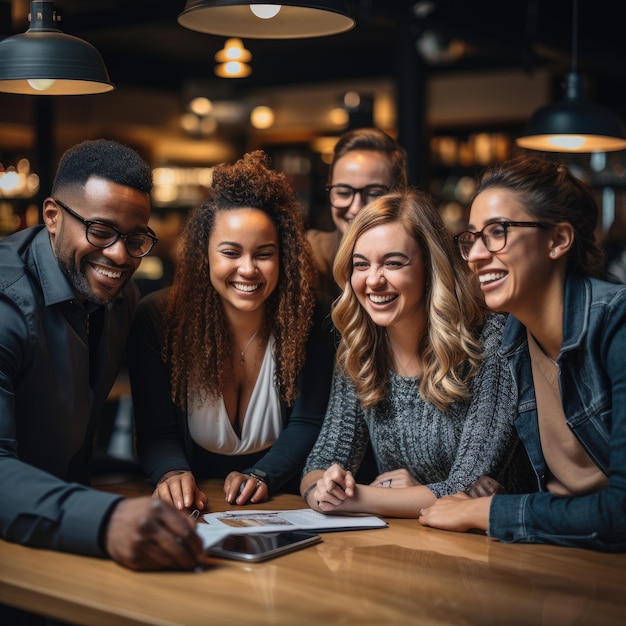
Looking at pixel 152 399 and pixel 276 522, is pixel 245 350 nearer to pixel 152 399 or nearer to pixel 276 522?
pixel 152 399

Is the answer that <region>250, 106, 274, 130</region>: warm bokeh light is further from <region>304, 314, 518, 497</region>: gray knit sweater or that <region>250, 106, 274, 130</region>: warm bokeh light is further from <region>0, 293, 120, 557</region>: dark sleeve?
<region>0, 293, 120, 557</region>: dark sleeve

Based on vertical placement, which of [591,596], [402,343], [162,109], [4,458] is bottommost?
[591,596]

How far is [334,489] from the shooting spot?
238cm

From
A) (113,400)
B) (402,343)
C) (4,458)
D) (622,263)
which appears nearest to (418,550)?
(402,343)

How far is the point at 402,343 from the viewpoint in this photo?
2.70 m

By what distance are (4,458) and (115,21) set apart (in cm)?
648

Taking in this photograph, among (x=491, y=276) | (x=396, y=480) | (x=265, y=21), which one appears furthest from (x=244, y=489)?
(x=265, y=21)

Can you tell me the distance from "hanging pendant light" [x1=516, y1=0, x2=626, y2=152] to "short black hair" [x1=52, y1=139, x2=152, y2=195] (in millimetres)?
2160

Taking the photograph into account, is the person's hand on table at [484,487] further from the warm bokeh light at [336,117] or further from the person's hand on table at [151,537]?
the warm bokeh light at [336,117]

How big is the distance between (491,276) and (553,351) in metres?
0.25

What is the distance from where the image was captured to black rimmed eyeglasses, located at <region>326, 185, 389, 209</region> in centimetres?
350

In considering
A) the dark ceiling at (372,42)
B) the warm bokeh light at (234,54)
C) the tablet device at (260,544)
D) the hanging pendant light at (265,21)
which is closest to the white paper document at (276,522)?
the tablet device at (260,544)

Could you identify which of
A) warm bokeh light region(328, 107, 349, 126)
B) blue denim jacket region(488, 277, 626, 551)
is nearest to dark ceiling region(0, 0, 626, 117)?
warm bokeh light region(328, 107, 349, 126)

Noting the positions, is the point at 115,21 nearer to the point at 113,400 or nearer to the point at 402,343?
the point at 113,400
